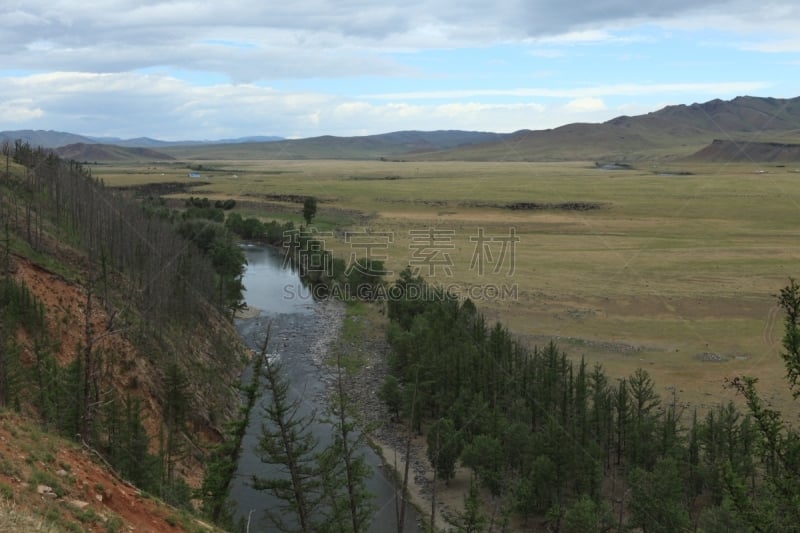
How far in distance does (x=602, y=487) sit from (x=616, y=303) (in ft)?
118

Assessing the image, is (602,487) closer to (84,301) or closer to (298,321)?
(84,301)

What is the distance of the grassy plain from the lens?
174 ft

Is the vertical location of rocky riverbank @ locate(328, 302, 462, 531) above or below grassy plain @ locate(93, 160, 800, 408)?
below

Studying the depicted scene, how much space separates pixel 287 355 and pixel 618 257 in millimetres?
54607

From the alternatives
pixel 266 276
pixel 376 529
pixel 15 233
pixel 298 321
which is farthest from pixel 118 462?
pixel 266 276

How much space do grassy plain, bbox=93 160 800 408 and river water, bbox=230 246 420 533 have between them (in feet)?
44.2

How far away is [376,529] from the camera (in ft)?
99.5

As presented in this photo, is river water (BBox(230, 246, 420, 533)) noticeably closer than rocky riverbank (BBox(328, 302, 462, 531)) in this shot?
Yes
